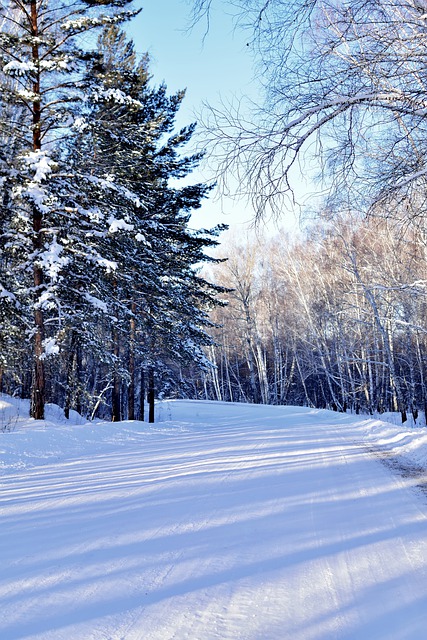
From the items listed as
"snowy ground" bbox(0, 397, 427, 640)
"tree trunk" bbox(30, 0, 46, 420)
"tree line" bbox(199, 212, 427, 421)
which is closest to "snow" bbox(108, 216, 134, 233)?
"tree trunk" bbox(30, 0, 46, 420)

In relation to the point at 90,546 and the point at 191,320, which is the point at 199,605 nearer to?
the point at 90,546

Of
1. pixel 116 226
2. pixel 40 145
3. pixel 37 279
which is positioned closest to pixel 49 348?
pixel 37 279

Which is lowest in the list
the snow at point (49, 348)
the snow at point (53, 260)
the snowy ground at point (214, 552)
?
the snowy ground at point (214, 552)

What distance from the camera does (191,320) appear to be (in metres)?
19.0

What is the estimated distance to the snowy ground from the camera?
2205 mm

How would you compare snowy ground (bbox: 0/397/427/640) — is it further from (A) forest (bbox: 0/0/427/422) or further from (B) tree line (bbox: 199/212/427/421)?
(B) tree line (bbox: 199/212/427/421)

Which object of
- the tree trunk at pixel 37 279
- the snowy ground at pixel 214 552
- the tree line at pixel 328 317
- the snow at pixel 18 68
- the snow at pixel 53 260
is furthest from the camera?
the tree line at pixel 328 317

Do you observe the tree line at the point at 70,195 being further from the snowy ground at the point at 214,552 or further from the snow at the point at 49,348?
the snowy ground at the point at 214,552

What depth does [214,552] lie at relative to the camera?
3.12 metres

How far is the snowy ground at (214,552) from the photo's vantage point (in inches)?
86.8

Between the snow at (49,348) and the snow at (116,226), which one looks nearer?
the snow at (49,348)

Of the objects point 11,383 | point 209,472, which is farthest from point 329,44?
Result: point 11,383

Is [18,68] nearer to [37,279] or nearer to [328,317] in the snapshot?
[37,279]

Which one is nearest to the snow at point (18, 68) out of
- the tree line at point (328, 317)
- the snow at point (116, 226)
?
the snow at point (116, 226)
